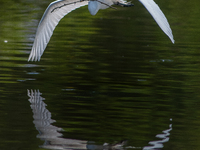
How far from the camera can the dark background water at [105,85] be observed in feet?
19.4

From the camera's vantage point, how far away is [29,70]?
30.2 feet

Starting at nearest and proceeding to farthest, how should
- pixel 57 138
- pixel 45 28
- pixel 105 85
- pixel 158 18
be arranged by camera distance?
pixel 57 138
pixel 158 18
pixel 105 85
pixel 45 28

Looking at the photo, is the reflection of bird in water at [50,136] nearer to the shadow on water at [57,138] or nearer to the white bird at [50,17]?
the shadow on water at [57,138]

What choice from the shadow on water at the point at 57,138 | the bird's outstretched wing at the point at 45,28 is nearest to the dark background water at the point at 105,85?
the shadow on water at the point at 57,138

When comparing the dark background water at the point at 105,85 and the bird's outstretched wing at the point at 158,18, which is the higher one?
the bird's outstretched wing at the point at 158,18

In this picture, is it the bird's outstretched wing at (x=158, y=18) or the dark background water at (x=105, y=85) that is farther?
the dark background water at (x=105, y=85)

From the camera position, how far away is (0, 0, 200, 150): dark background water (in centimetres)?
591

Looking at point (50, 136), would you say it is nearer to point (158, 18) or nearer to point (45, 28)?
point (158, 18)

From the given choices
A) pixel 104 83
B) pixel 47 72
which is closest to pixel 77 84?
pixel 104 83

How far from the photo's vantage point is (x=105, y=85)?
8.23m

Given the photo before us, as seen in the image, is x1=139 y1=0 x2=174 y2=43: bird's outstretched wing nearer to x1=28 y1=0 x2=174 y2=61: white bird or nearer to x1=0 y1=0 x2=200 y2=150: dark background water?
x1=0 y1=0 x2=200 y2=150: dark background water

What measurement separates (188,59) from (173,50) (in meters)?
1.12

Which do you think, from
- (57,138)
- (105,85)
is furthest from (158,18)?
(105,85)

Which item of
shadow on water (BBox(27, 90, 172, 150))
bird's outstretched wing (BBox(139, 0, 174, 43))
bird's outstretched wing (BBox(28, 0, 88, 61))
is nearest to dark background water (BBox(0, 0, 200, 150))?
shadow on water (BBox(27, 90, 172, 150))
